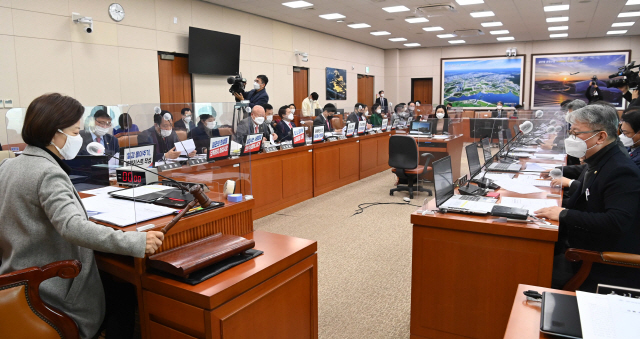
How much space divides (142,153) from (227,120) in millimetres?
658

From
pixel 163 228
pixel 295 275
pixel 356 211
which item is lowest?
pixel 356 211

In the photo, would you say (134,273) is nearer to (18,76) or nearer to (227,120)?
(227,120)

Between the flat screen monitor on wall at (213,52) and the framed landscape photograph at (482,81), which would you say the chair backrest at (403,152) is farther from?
the framed landscape photograph at (482,81)

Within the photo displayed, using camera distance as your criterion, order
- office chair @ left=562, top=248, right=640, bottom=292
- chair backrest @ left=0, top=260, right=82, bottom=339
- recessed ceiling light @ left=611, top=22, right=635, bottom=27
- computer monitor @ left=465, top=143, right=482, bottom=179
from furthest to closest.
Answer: recessed ceiling light @ left=611, top=22, right=635, bottom=27 → computer monitor @ left=465, top=143, right=482, bottom=179 → office chair @ left=562, top=248, right=640, bottom=292 → chair backrest @ left=0, top=260, right=82, bottom=339

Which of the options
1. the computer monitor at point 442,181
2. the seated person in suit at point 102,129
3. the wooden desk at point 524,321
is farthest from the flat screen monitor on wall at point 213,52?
the wooden desk at point 524,321

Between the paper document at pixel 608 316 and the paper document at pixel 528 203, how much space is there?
1.14m

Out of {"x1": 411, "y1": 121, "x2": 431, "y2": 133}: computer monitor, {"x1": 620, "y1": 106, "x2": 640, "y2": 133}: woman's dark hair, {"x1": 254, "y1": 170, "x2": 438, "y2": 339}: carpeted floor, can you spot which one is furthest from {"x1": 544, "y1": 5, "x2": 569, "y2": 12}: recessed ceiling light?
{"x1": 620, "y1": 106, "x2": 640, "y2": 133}: woman's dark hair

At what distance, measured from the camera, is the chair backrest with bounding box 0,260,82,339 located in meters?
1.28

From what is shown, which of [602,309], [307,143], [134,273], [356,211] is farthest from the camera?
[307,143]

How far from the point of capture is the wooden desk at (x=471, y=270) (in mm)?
1985

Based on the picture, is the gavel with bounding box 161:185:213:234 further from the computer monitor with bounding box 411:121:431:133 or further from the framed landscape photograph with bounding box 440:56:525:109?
the framed landscape photograph with bounding box 440:56:525:109

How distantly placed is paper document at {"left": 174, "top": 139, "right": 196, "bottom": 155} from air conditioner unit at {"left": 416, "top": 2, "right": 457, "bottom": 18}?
758 cm

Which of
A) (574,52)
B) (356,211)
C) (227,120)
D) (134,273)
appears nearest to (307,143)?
(356,211)

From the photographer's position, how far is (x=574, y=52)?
14305 mm
